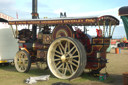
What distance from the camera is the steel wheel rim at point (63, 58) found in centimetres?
710

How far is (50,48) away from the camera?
752 centimetres

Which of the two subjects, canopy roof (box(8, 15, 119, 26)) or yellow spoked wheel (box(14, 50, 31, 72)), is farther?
yellow spoked wheel (box(14, 50, 31, 72))

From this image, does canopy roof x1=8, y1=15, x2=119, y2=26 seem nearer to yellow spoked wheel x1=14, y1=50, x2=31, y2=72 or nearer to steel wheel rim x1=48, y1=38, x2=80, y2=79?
steel wheel rim x1=48, y1=38, x2=80, y2=79

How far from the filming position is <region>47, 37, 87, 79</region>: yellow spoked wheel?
6.71 metres

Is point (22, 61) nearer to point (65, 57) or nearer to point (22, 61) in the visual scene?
point (22, 61)

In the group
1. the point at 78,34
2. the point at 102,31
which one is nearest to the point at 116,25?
the point at 102,31

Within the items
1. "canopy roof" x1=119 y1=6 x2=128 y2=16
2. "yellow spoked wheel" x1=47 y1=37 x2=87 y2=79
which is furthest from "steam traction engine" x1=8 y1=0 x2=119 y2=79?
"canopy roof" x1=119 y1=6 x2=128 y2=16

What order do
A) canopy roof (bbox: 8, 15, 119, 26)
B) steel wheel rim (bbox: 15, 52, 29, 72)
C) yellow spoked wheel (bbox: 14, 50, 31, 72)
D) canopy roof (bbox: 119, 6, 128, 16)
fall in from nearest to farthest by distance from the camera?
canopy roof (bbox: 119, 6, 128, 16), canopy roof (bbox: 8, 15, 119, 26), yellow spoked wheel (bbox: 14, 50, 31, 72), steel wheel rim (bbox: 15, 52, 29, 72)

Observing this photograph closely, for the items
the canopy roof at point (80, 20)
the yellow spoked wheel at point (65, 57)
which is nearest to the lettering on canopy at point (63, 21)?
the canopy roof at point (80, 20)

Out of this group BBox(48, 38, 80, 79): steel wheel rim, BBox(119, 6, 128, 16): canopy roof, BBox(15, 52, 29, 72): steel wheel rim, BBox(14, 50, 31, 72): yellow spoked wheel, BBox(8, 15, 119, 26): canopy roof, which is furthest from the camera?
BBox(15, 52, 29, 72): steel wheel rim

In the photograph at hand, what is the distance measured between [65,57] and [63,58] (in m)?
0.09

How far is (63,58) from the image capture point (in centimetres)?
713

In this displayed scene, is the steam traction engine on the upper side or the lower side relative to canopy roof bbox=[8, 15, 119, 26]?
lower

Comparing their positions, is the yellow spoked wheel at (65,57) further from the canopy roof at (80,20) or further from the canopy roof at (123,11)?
the canopy roof at (123,11)
